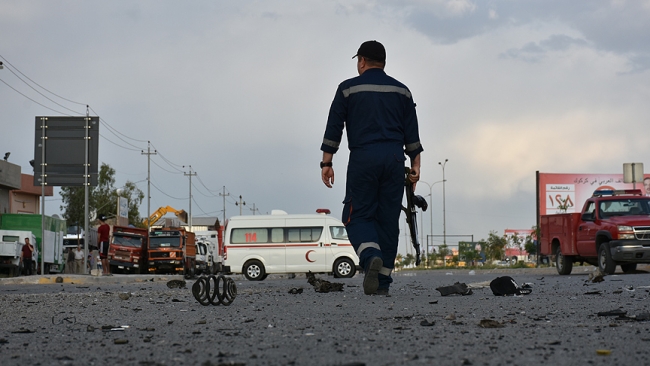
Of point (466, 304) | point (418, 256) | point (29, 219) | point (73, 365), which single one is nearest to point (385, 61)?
point (418, 256)

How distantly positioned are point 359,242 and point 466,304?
1.54m

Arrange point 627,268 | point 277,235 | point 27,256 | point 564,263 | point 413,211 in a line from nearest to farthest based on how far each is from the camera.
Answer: point 413,211
point 627,268
point 564,263
point 277,235
point 27,256

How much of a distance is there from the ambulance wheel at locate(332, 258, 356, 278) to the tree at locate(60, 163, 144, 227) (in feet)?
192

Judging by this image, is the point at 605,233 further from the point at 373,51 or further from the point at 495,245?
the point at 495,245

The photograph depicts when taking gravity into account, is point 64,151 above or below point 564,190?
below

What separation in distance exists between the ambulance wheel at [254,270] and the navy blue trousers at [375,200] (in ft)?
67.9

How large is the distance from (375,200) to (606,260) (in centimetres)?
1294

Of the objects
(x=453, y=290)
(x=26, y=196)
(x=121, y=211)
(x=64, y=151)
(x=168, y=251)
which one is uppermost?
(x=26, y=196)

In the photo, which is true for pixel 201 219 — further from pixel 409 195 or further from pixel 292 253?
pixel 409 195

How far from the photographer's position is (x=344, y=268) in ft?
94.5

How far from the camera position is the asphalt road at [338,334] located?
11.6ft

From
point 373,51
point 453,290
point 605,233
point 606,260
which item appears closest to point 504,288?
point 453,290

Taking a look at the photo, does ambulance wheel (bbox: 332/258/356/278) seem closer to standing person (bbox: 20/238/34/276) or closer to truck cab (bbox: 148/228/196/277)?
standing person (bbox: 20/238/34/276)

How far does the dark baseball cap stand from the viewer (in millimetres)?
8250
